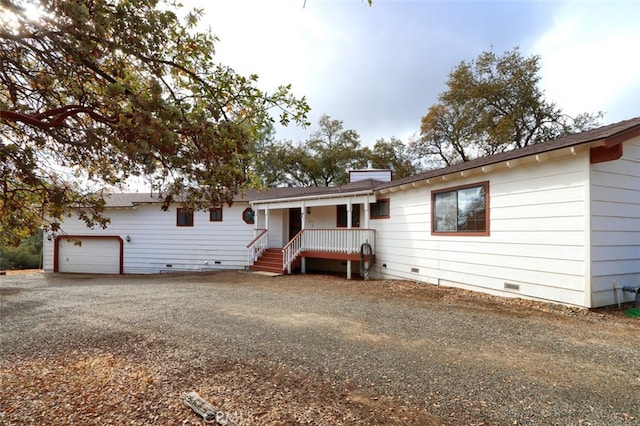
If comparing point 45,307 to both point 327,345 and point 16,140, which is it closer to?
point 16,140

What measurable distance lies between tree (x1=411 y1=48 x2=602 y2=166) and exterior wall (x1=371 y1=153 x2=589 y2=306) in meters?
14.8

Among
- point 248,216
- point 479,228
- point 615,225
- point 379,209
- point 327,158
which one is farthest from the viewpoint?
point 327,158

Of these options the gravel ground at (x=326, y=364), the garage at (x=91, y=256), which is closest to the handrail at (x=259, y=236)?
the gravel ground at (x=326, y=364)

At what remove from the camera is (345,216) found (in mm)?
13297

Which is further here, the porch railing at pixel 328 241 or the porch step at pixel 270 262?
the porch step at pixel 270 262

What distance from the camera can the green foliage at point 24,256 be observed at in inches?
818

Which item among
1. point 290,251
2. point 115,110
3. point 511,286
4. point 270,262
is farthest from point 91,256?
point 511,286

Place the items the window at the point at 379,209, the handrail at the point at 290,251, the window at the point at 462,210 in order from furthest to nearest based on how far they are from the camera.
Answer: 1. the handrail at the point at 290,251
2. the window at the point at 379,209
3. the window at the point at 462,210

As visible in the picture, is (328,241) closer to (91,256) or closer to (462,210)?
(462,210)

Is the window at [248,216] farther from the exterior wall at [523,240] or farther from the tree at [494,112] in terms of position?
the tree at [494,112]

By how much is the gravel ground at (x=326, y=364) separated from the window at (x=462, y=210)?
199cm

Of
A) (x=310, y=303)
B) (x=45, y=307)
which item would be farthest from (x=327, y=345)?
(x=45, y=307)

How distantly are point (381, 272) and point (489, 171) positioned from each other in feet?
16.7

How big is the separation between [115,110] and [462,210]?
744 centimetres
